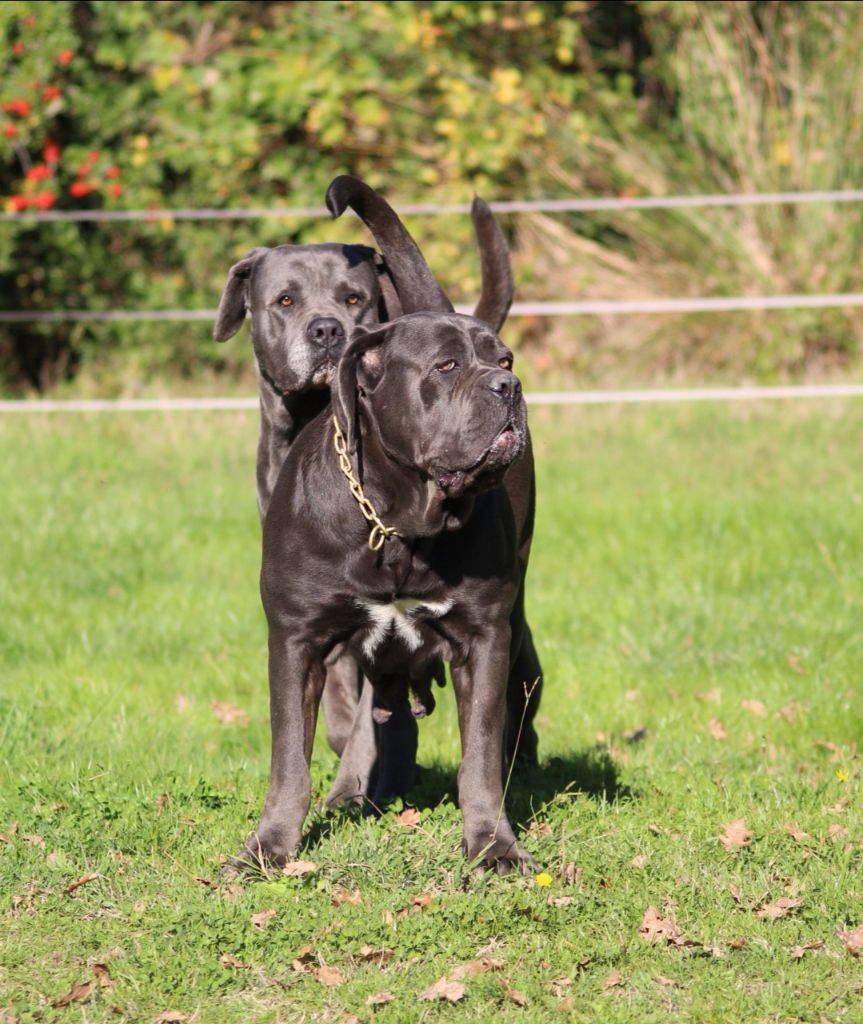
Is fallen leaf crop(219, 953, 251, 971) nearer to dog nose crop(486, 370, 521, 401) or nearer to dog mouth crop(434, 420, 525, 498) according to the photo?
dog mouth crop(434, 420, 525, 498)

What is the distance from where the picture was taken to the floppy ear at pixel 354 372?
4570 millimetres

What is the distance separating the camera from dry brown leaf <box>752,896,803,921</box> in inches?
170

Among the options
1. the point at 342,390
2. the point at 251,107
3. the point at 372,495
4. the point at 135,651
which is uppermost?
the point at 251,107

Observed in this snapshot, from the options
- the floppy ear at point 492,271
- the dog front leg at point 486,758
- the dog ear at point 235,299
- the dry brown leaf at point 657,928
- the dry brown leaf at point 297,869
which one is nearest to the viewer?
the dry brown leaf at point 657,928

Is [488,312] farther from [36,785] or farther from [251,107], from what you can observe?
[251,107]

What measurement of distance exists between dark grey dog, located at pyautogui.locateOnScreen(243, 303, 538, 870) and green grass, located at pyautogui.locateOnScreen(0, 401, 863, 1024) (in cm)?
26

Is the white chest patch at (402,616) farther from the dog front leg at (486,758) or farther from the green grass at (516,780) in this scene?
the green grass at (516,780)

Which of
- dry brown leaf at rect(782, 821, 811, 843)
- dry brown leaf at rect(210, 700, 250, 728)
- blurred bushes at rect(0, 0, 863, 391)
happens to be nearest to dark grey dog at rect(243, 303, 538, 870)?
dry brown leaf at rect(782, 821, 811, 843)

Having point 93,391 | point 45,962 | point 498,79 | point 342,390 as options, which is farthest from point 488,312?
point 93,391

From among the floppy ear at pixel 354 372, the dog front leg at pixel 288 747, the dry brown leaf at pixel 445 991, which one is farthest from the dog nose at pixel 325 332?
the dry brown leaf at pixel 445 991

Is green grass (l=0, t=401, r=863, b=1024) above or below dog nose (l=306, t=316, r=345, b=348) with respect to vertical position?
below

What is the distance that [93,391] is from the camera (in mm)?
14633

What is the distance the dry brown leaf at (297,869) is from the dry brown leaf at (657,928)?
3.12 feet

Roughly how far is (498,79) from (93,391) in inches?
182
